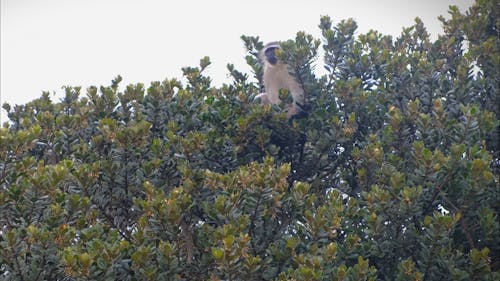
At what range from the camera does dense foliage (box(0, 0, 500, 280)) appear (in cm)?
795

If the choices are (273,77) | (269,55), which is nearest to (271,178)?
(273,77)

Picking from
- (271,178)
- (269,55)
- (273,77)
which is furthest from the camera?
(269,55)

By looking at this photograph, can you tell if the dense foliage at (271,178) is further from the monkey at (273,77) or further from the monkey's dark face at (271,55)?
the monkey's dark face at (271,55)

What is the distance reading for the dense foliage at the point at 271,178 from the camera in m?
7.95

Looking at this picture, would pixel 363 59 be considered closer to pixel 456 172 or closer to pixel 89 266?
pixel 456 172

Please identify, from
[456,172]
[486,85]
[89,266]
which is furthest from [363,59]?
[89,266]

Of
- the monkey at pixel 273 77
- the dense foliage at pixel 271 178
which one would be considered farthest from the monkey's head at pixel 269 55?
the dense foliage at pixel 271 178

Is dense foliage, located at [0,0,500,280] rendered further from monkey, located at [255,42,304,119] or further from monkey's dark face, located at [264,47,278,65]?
monkey's dark face, located at [264,47,278,65]

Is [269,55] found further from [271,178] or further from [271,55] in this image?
[271,178]

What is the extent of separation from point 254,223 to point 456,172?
2.70 meters

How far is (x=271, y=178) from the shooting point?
28.3ft

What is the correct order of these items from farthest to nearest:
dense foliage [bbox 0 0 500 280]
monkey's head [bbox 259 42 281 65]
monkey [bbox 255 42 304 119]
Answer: monkey's head [bbox 259 42 281 65], monkey [bbox 255 42 304 119], dense foliage [bbox 0 0 500 280]

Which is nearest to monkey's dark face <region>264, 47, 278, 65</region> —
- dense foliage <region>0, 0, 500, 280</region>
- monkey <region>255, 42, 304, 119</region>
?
monkey <region>255, 42, 304, 119</region>

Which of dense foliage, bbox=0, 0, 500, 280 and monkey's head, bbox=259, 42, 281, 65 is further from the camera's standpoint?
monkey's head, bbox=259, 42, 281, 65
